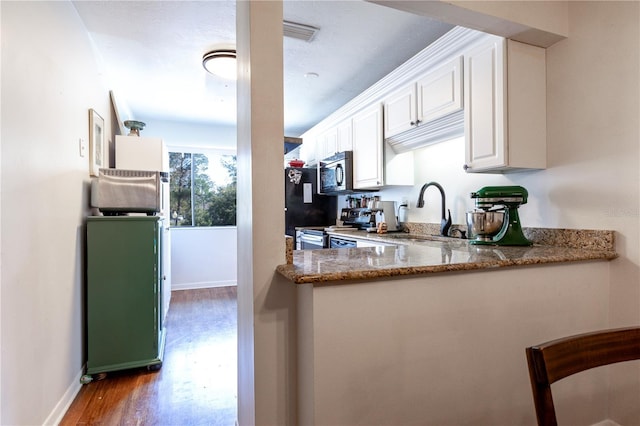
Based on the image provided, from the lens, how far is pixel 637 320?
1481 millimetres

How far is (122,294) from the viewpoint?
91.0 inches

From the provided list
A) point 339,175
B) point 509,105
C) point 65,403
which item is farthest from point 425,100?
point 65,403

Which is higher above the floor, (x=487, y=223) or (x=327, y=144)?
(x=327, y=144)

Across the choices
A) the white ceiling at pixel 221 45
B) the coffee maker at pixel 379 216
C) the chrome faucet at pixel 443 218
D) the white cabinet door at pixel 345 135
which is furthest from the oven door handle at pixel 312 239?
the white ceiling at pixel 221 45

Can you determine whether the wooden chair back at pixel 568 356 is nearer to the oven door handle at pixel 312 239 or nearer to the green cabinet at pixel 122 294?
the green cabinet at pixel 122 294

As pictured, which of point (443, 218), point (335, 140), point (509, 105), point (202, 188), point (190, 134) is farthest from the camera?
point (202, 188)

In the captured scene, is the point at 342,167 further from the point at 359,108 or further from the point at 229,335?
the point at 229,335

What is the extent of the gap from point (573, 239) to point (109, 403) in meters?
2.78

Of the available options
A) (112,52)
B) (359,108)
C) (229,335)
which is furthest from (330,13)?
(229,335)

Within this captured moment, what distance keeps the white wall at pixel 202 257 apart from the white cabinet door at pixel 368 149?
258cm

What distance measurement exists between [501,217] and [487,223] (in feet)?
0.27

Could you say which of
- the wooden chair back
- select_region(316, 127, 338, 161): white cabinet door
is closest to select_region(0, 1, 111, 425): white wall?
the wooden chair back

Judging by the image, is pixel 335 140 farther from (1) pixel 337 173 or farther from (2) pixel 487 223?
(2) pixel 487 223

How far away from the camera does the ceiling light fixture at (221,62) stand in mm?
2590
